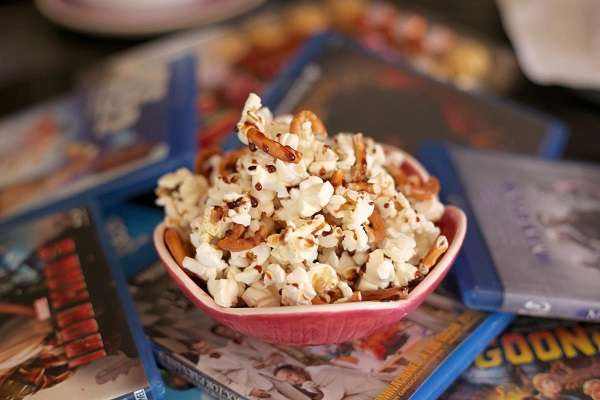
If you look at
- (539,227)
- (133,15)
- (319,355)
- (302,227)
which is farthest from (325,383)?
(133,15)

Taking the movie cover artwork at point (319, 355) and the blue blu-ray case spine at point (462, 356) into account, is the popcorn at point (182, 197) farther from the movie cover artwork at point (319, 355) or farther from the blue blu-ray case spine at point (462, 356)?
the blue blu-ray case spine at point (462, 356)

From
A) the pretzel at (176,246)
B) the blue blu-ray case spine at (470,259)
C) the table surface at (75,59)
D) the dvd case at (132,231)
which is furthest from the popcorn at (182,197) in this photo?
the table surface at (75,59)

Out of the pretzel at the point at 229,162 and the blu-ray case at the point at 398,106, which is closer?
the pretzel at the point at 229,162

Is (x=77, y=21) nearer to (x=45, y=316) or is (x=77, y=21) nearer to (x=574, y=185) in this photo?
(x=45, y=316)

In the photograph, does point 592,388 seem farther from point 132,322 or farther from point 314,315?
point 132,322

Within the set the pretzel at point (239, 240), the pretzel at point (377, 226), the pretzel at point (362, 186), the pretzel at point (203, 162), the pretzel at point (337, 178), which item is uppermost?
the pretzel at point (203, 162)

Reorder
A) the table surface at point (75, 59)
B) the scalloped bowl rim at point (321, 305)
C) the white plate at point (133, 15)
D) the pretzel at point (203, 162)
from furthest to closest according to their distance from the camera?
the white plate at point (133, 15), the table surface at point (75, 59), the pretzel at point (203, 162), the scalloped bowl rim at point (321, 305)

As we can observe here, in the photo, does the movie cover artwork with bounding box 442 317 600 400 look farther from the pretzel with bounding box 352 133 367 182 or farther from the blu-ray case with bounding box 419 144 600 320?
the pretzel with bounding box 352 133 367 182
